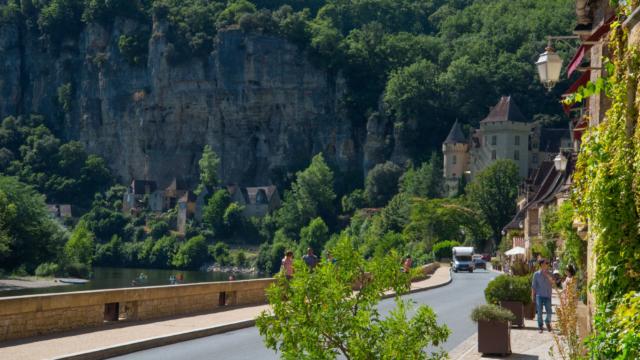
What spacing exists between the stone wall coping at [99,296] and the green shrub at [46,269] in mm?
51189

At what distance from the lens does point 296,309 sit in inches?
340

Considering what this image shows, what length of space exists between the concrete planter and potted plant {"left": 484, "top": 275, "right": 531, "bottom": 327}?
965mm

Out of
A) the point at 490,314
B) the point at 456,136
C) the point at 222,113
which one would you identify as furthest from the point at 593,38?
the point at 222,113

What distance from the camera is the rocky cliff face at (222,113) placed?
134250 mm

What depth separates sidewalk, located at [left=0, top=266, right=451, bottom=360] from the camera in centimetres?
1394

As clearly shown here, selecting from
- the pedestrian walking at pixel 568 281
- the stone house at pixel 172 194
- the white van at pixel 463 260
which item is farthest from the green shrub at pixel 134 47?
the pedestrian walking at pixel 568 281

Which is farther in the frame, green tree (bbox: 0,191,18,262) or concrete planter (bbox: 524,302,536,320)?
green tree (bbox: 0,191,18,262)

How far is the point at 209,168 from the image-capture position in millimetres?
134250

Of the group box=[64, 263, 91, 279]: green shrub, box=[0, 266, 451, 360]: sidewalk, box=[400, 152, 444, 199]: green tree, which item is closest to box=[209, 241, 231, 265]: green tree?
box=[400, 152, 444, 199]: green tree

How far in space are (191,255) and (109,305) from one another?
105m

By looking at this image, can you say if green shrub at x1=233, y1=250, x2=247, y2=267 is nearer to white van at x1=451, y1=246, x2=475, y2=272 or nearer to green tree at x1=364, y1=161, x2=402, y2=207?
green tree at x1=364, y1=161, x2=402, y2=207

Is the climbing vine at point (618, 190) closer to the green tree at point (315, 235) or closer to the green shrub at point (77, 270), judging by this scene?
the green shrub at point (77, 270)

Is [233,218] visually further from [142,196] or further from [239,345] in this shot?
[239,345]

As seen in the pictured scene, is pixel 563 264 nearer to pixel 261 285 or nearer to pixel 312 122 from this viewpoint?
pixel 261 285
